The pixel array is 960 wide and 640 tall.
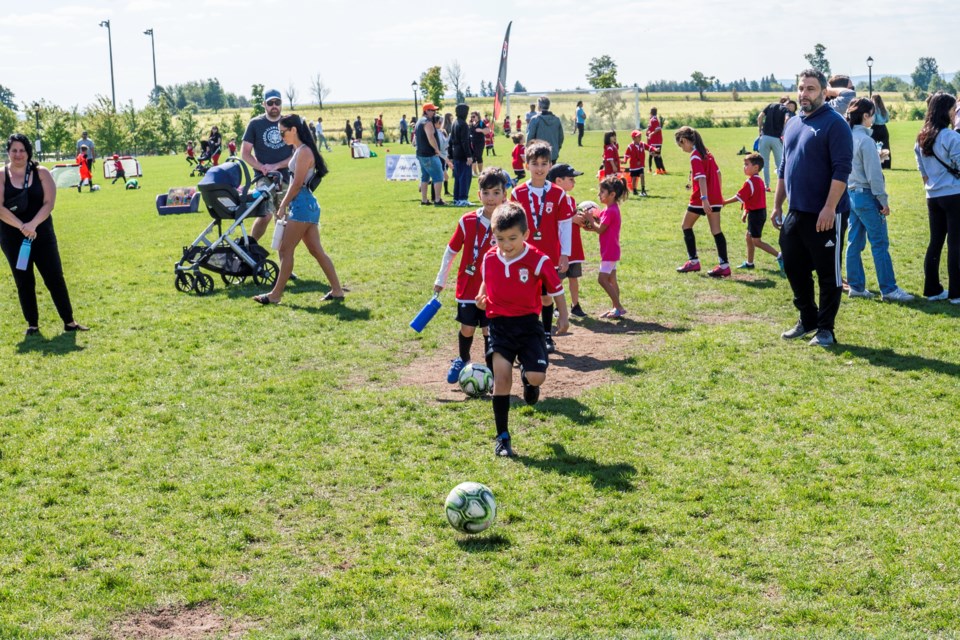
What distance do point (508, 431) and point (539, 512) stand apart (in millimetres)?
1318

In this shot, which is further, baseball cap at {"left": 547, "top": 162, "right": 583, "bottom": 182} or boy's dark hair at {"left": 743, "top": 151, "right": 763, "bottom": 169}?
boy's dark hair at {"left": 743, "top": 151, "right": 763, "bottom": 169}

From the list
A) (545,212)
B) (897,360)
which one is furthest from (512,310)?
(897,360)

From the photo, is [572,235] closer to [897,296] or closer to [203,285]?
[897,296]

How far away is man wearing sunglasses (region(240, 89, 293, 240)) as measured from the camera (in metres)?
13.3

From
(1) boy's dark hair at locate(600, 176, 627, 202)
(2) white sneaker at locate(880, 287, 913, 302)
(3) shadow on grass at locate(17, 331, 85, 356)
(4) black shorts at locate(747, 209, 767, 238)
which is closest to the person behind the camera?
(3) shadow on grass at locate(17, 331, 85, 356)

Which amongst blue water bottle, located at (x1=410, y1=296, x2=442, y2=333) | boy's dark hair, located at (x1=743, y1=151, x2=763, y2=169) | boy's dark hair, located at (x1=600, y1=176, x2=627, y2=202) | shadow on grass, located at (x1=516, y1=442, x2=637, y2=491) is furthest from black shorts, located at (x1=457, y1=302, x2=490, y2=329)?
boy's dark hair, located at (x1=743, y1=151, x2=763, y2=169)

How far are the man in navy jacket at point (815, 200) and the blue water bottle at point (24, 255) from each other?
8.19m

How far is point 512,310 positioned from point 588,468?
1264mm

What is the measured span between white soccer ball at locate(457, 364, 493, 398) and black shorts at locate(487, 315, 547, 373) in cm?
126

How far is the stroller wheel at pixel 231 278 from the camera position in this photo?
1338 centimetres

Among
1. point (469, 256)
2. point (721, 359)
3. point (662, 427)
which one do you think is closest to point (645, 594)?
point (662, 427)

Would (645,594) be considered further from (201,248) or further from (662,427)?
(201,248)

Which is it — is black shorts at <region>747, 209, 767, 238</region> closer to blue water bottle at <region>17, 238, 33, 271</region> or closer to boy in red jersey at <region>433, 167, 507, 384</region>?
boy in red jersey at <region>433, 167, 507, 384</region>

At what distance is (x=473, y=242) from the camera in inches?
320
